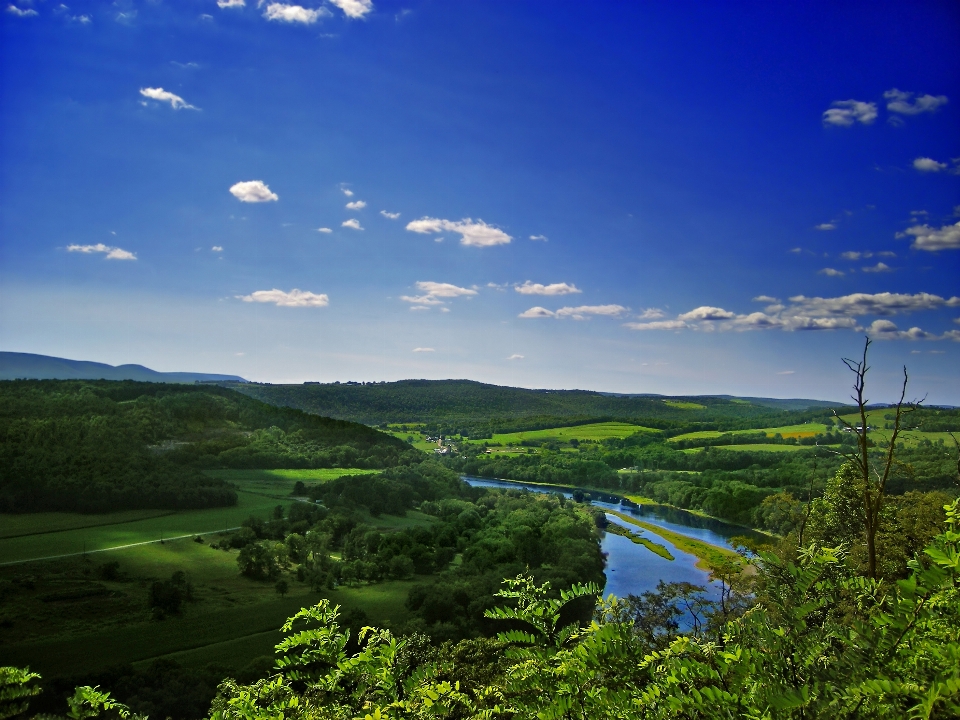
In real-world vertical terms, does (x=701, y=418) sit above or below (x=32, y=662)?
above

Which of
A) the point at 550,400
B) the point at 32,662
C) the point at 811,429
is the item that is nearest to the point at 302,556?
the point at 32,662

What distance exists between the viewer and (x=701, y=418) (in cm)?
7406

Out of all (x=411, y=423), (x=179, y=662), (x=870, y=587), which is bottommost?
(x=179, y=662)

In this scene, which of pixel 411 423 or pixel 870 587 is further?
pixel 411 423

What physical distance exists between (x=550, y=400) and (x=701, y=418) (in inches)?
754

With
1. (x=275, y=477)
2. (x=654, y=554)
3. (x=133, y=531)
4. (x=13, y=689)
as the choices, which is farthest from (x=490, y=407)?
(x=13, y=689)

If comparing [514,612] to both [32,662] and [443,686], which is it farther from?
[32,662]

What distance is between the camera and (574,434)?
6166cm

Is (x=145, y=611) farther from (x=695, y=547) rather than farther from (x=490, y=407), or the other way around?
(x=490, y=407)

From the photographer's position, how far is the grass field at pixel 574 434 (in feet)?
188

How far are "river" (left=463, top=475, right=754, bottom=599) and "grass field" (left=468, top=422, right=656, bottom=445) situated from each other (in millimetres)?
14021

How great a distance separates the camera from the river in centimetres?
2544

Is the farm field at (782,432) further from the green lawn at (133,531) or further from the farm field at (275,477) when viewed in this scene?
the green lawn at (133,531)

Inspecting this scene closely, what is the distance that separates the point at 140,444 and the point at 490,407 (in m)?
38.2
